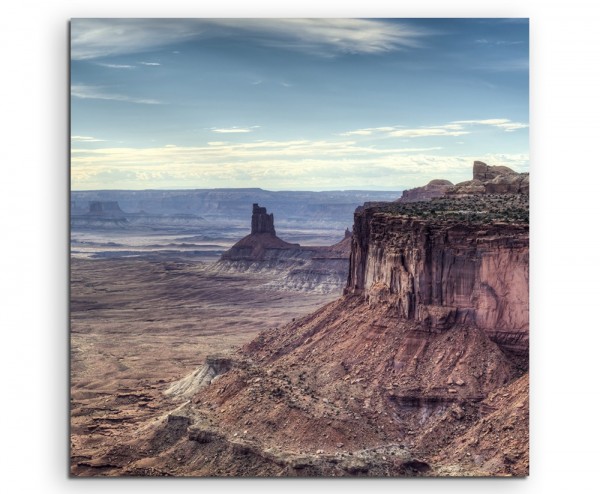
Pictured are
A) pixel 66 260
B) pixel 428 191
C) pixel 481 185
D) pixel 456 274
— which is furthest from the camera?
pixel 428 191

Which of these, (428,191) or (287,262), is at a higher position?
(428,191)

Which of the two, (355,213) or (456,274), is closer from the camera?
(456,274)

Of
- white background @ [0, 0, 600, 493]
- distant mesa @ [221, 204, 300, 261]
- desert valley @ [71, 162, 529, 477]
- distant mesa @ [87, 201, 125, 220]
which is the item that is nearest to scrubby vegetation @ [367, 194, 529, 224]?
desert valley @ [71, 162, 529, 477]

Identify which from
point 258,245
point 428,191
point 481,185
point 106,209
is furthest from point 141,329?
point 258,245

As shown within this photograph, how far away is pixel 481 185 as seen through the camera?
81.8ft

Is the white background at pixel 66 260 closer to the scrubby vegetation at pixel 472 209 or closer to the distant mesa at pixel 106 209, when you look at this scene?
the scrubby vegetation at pixel 472 209

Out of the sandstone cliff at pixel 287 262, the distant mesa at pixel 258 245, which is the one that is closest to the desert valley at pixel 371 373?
the distant mesa at pixel 258 245

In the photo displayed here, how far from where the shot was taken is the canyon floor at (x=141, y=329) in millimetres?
22531

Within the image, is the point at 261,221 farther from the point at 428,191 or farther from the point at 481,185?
the point at 481,185

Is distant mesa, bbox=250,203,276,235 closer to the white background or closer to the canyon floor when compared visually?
the canyon floor

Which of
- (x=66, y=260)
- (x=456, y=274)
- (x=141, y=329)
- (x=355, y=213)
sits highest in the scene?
(x=355, y=213)

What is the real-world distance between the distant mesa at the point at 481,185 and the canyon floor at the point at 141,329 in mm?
7972

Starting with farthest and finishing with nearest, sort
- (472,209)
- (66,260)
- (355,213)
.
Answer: (355,213), (472,209), (66,260)

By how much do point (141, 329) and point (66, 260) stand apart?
1635cm
